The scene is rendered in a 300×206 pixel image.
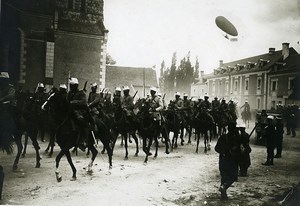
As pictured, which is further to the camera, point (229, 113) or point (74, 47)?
point (229, 113)

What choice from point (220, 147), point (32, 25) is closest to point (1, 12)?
point (32, 25)

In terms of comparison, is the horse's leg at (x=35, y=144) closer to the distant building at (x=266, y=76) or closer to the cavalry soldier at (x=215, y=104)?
the distant building at (x=266, y=76)

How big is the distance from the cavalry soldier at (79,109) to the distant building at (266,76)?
11.4 feet

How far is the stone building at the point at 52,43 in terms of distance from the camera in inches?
261

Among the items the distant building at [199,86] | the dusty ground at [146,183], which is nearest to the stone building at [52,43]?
the dusty ground at [146,183]

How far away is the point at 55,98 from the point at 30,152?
278cm

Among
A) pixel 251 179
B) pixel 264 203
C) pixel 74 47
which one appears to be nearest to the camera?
pixel 264 203

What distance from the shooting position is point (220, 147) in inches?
210

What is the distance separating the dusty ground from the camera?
508 centimetres

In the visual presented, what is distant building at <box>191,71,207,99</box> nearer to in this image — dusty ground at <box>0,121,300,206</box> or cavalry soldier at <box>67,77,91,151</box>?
dusty ground at <box>0,121,300,206</box>

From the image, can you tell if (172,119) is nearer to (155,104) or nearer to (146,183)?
(155,104)

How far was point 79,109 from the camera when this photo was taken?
632 cm

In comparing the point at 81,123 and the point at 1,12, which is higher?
the point at 1,12

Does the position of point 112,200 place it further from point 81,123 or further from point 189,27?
point 189,27
